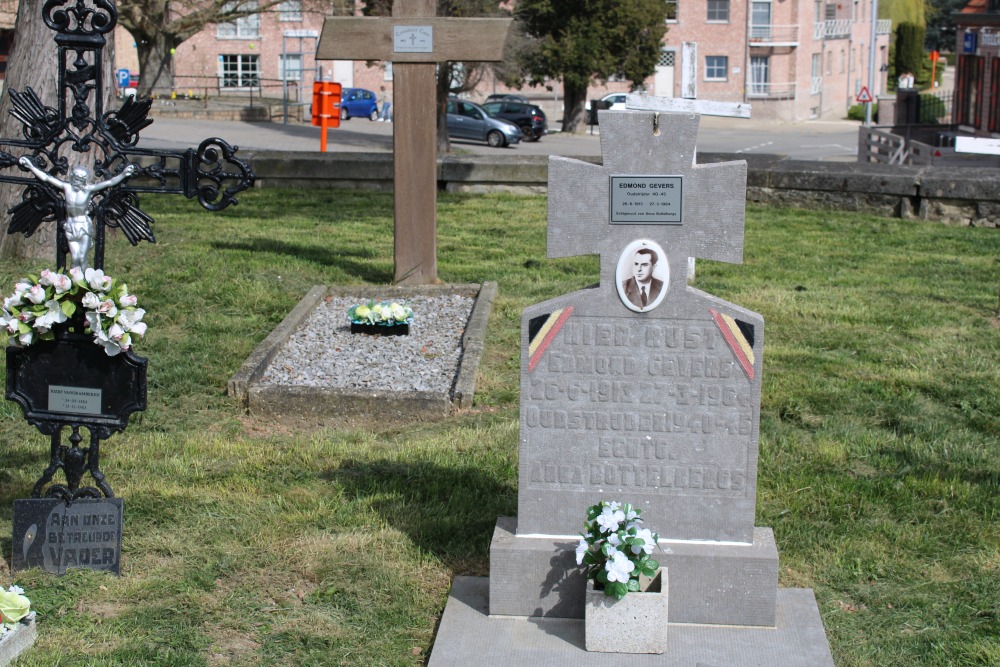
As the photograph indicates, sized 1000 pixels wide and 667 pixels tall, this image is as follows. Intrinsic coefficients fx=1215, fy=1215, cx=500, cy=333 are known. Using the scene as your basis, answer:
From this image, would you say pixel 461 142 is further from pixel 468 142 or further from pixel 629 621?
pixel 629 621

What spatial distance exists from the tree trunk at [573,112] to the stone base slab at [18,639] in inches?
1468

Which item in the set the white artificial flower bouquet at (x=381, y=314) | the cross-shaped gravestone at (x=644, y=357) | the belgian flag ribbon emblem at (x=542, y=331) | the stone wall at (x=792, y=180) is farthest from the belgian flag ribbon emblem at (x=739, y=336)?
the stone wall at (x=792, y=180)

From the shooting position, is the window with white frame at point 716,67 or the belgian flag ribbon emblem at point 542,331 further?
the window with white frame at point 716,67

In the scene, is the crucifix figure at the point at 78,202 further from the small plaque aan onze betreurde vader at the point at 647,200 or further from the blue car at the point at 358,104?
the blue car at the point at 358,104

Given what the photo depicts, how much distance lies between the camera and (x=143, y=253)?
10398mm

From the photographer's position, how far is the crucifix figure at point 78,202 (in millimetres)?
5031

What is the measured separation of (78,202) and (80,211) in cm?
4

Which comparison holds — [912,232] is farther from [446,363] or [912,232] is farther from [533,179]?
[446,363]

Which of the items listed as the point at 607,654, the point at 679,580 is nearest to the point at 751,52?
the point at 679,580

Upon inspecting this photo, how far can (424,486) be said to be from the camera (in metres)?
5.73

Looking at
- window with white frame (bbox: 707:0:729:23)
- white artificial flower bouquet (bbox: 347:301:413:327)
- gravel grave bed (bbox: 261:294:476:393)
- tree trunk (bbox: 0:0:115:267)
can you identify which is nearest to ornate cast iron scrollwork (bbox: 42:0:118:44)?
gravel grave bed (bbox: 261:294:476:393)

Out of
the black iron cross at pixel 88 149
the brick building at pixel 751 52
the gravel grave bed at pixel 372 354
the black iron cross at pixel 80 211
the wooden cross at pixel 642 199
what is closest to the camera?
the wooden cross at pixel 642 199

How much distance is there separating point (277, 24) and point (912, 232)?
4705 centimetres

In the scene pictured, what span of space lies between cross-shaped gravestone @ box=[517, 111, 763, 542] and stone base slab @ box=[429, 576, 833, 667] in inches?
13.8
